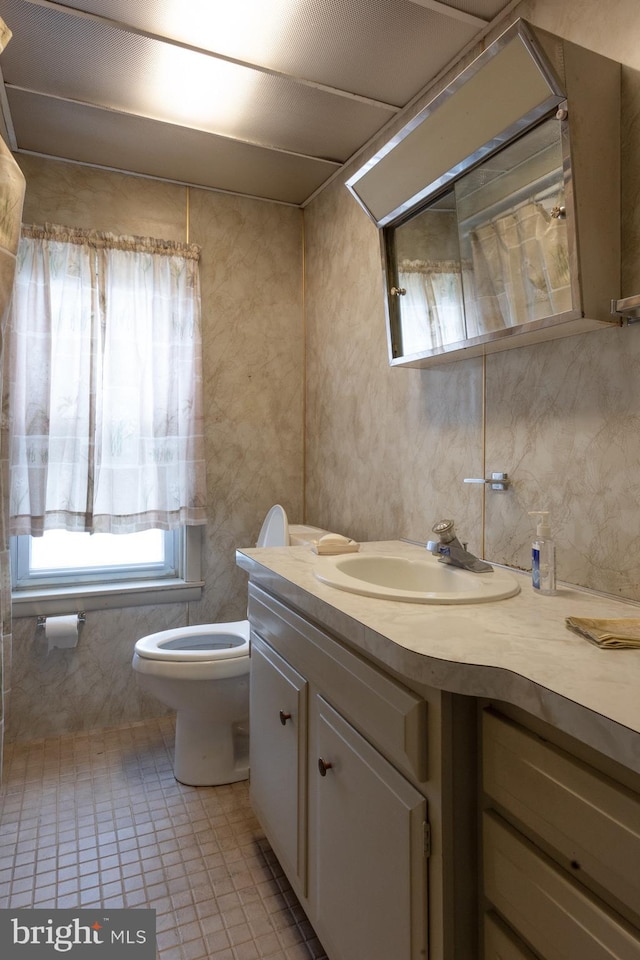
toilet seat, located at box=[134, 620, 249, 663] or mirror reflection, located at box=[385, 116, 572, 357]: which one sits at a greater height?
mirror reflection, located at box=[385, 116, 572, 357]

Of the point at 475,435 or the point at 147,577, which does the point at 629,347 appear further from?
the point at 147,577

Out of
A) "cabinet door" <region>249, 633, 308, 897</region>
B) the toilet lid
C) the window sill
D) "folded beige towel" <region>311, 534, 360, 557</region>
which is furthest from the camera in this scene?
the window sill

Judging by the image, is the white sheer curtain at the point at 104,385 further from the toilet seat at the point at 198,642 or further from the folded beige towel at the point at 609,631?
the folded beige towel at the point at 609,631

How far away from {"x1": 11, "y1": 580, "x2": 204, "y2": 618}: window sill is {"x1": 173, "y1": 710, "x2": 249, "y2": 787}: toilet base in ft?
1.93

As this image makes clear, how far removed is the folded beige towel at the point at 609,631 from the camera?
853 millimetres

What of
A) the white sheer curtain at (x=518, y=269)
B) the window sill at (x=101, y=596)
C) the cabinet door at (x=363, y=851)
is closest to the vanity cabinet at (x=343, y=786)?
the cabinet door at (x=363, y=851)

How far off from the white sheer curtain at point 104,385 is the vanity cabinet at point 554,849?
1.87 m

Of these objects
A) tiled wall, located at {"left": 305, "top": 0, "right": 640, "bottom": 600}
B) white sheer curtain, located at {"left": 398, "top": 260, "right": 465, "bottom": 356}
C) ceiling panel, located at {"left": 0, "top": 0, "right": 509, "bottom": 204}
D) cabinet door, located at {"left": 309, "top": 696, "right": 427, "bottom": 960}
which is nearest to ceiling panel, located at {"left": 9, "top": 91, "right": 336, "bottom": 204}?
ceiling panel, located at {"left": 0, "top": 0, "right": 509, "bottom": 204}

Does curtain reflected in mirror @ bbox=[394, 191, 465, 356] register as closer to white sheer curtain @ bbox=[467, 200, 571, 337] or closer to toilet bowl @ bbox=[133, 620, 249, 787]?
white sheer curtain @ bbox=[467, 200, 571, 337]

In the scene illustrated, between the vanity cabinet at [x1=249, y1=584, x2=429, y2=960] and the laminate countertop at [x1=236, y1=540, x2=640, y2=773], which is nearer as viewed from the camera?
the laminate countertop at [x1=236, y1=540, x2=640, y2=773]

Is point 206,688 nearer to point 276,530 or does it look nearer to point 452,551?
point 276,530

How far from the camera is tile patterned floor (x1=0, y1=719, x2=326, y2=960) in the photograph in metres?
1.42

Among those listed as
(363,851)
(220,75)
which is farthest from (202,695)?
(220,75)

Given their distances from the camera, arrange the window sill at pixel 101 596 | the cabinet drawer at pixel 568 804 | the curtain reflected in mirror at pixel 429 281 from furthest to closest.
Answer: the window sill at pixel 101 596
the curtain reflected in mirror at pixel 429 281
the cabinet drawer at pixel 568 804
